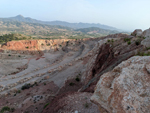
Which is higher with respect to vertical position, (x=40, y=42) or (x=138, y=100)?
(x=138, y=100)

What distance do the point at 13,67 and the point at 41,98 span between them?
24.4 meters

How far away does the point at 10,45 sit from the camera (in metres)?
42.8

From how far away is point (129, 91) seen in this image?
3.13m

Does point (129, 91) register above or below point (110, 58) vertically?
above

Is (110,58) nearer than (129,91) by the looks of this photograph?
No

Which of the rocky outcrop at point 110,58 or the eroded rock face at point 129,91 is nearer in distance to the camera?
the eroded rock face at point 129,91

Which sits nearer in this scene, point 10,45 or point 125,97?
point 125,97

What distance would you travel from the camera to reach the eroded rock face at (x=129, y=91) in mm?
2914

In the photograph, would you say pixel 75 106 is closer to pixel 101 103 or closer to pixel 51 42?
pixel 101 103

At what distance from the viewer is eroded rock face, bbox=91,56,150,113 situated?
9.56ft

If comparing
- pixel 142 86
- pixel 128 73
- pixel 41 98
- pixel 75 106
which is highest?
pixel 128 73

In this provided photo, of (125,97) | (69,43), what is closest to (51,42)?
(69,43)

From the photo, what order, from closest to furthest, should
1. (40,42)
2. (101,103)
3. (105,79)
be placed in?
(101,103), (105,79), (40,42)

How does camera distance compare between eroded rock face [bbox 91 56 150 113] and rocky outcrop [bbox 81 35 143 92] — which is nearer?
eroded rock face [bbox 91 56 150 113]
